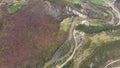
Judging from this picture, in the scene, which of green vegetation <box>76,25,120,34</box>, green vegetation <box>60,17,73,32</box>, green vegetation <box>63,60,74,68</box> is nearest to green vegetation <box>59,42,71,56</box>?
green vegetation <box>63,60,74,68</box>

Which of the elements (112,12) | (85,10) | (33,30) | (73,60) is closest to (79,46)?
(73,60)

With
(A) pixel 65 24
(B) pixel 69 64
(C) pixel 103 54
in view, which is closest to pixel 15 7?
(A) pixel 65 24

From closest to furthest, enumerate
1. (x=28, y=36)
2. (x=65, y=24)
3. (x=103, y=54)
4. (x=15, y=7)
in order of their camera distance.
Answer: (x=103, y=54) → (x=28, y=36) → (x=65, y=24) → (x=15, y=7)

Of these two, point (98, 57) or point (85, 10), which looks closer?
point (98, 57)

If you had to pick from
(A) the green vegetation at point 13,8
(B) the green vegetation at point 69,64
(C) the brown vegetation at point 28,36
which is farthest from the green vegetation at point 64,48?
(A) the green vegetation at point 13,8

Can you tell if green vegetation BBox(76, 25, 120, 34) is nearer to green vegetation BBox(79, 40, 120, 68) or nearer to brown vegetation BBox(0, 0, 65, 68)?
green vegetation BBox(79, 40, 120, 68)

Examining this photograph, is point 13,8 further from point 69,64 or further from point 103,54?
point 103,54

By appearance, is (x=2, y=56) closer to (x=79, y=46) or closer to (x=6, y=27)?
(x=6, y=27)

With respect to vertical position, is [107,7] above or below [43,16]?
below

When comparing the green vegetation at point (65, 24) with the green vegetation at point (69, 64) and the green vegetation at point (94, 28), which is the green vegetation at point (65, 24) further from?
the green vegetation at point (69, 64)

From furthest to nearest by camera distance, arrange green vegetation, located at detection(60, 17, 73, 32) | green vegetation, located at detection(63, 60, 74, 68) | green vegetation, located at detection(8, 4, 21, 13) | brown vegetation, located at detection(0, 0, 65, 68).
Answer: green vegetation, located at detection(8, 4, 21, 13), green vegetation, located at detection(60, 17, 73, 32), brown vegetation, located at detection(0, 0, 65, 68), green vegetation, located at detection(63, 60, 74, 68)

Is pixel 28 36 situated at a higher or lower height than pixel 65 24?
higher
